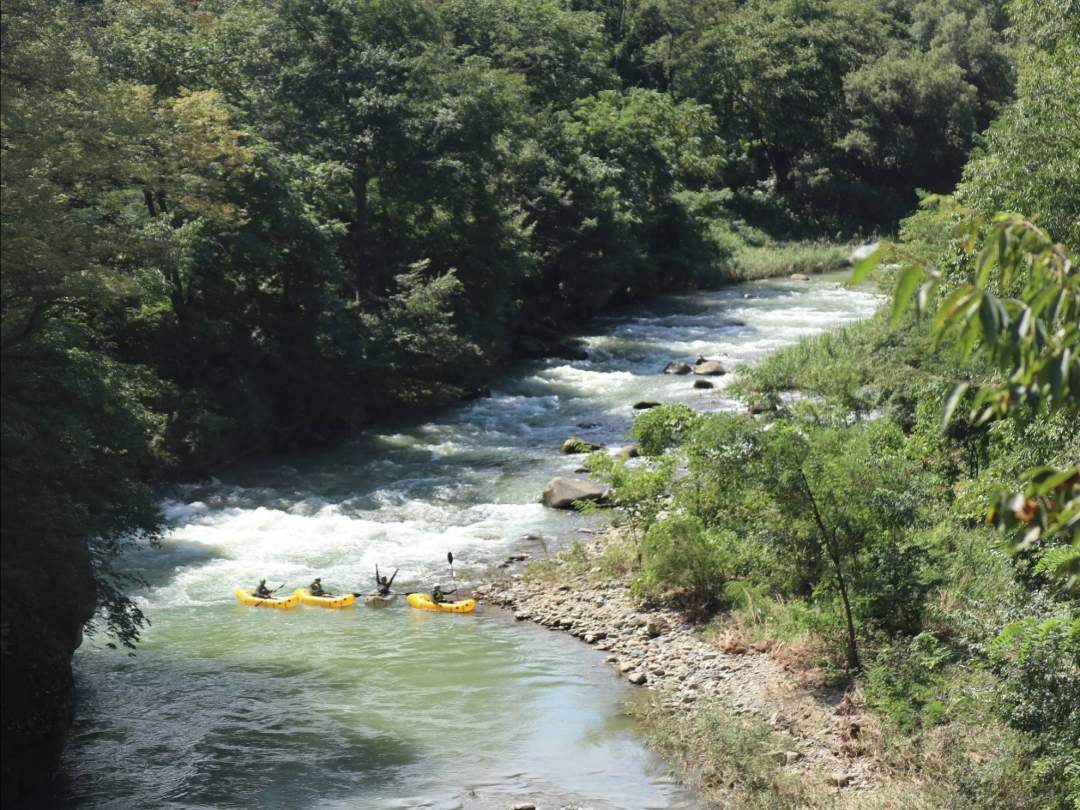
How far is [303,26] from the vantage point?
1217 inches

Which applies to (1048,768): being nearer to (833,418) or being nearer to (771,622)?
(771,622)

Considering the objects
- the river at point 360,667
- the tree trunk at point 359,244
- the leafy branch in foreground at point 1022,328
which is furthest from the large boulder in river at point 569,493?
the leafy branch in foreground at point 1022,328

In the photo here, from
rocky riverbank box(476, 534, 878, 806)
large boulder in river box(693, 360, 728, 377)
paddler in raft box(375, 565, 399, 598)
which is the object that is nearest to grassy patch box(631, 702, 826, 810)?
rocky riverbank box(476, 534, 878, 806)

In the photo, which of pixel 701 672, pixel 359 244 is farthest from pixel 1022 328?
pixel 359 244

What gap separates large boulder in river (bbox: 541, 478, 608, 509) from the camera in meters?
22.2

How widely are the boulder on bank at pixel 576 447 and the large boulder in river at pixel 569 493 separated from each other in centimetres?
228

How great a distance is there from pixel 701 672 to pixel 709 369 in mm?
17126

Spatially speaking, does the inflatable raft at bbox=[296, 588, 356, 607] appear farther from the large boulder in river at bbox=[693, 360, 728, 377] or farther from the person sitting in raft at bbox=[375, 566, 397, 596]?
the large boulder in river at bbox=[693, 360, 728, 377]

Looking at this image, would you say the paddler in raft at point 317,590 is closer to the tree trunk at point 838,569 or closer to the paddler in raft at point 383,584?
the paddler in raft at point 383,584

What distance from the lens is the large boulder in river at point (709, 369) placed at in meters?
31.2

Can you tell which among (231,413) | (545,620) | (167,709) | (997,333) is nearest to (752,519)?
(545,620)

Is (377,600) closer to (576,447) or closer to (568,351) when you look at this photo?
(576,447)

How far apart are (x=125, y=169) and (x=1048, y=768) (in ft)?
40.3

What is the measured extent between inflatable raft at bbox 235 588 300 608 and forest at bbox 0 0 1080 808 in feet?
6.69
